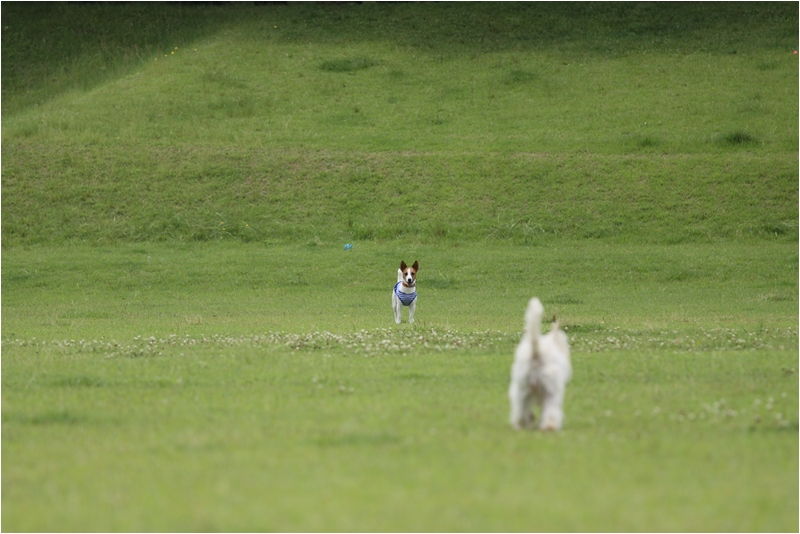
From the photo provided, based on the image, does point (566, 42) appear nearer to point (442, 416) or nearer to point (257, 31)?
point (257, 31)

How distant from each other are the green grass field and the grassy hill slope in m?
0.24

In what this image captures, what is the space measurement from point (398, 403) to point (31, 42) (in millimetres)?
73368

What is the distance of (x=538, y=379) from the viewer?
9562 mm

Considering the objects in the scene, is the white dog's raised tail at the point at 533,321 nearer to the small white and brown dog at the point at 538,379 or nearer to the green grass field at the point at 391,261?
the small white and brown dog at the point at 538,379

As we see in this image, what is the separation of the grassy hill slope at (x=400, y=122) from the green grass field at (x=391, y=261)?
24cm

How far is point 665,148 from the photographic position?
5044cm

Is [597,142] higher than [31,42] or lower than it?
lower

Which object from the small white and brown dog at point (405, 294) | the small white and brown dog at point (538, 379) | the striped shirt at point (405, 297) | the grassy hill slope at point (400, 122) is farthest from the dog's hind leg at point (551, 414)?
the grassy hill slope at point (400, 122)

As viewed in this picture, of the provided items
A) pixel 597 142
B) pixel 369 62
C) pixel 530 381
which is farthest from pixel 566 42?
pixel 530 381

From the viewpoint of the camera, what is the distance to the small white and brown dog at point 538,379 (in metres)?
9.49

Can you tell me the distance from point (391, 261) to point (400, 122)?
20163 millimetres

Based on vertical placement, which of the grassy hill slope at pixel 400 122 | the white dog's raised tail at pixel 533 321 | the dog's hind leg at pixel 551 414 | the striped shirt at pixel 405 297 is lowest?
the dog's hind leg at pixel 551 414

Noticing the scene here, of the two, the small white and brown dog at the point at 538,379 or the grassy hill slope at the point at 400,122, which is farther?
the grassy hill slope at the point at 400,122

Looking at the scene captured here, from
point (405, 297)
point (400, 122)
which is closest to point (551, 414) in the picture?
point (405, 297)
